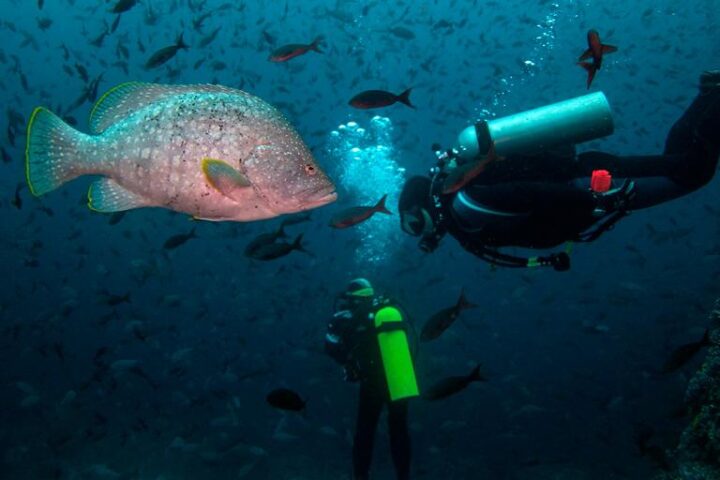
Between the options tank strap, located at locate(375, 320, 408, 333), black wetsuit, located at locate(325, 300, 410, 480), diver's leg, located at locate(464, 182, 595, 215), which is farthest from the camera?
black wetsuit, located at locate(325, 300, 410, 480)

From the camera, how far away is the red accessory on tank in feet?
13.2

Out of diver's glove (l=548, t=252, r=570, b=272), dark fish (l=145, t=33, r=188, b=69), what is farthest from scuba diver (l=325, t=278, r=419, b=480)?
dark fish (l=145, t=33, r=188, b=69)

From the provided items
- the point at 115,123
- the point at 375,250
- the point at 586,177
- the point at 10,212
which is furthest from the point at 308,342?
the point at 10,212

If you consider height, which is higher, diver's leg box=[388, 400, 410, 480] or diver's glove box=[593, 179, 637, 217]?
diver's glove box=[593, 179, 637, 217]

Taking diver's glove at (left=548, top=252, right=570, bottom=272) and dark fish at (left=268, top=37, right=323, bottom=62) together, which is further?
dark fish at (left=268, top=37, right=323, bottom=62)

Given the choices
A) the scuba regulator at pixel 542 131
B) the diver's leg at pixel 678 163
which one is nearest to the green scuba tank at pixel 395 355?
the scuba regulator at pixel 542 131

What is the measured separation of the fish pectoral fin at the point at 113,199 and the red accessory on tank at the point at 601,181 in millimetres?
3550

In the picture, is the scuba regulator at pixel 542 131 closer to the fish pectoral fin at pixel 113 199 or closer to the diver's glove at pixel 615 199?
the diver's glove at pixel 615 199

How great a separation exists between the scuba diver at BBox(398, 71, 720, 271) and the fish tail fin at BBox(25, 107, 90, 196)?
2636 millimetres

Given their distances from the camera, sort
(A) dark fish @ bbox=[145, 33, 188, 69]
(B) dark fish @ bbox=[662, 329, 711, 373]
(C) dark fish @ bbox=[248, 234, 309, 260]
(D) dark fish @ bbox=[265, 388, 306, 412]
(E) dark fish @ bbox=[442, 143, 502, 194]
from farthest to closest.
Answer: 1. (A) dark fish @ bbox=[145, 33, 188, 69]
2. (C) dark fish @ bbox=[248, 234, 309, 260]
3. (B) dark fish @ bbox=[662, 329, 711, 373]
4. (D) dark fish @ bbox=[265, 388, 306, 412]
5. (E) dark fish @ bbox=[442, 143, 502, 194]

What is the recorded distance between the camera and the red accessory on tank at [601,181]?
4.04 m

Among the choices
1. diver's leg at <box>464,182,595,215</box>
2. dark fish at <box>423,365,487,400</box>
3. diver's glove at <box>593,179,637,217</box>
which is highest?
diver's leg at <box>464,182,595,215</box>

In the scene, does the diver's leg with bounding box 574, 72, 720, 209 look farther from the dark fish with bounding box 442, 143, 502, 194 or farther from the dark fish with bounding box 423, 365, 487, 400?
the dark fish with bounding box 423, 365, 487, 400

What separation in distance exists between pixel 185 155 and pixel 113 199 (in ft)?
1.70
